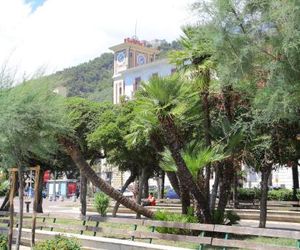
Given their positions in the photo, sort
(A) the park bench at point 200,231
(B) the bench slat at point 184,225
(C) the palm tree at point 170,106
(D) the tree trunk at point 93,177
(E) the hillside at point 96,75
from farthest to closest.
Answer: (E) the hillside at point 96,75
(D) the tree trunk at point 93,177
(C) the palm tree at point 170,106
(B) the bench slat at point 184,225
(A) the park bench at point 200,231

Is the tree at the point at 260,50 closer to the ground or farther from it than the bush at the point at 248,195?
farther from it

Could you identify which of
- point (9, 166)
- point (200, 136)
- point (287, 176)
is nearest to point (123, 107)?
point (200, 136)

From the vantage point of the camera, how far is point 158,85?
1211 centimetres

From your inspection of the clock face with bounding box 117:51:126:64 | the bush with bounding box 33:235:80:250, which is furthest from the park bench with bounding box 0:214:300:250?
the clock face with bounding box 117:51:126:64

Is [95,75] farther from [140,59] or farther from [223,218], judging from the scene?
[223,218]

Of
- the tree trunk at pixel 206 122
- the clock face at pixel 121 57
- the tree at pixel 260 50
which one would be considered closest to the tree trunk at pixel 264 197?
the tree trunk at pixel 206 122

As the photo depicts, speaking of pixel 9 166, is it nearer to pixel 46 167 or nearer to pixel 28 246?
pixel 28 246

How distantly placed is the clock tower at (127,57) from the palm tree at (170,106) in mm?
72396

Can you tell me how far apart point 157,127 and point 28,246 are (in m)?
4.84

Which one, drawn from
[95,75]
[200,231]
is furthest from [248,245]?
[95,75]

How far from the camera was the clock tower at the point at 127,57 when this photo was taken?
8619 centimetres

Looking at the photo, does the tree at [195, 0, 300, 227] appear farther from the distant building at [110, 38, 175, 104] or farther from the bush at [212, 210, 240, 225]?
the distant building at [110, 38, 175, 104]

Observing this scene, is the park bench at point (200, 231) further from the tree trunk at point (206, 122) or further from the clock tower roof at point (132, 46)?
the clock tower roof at point (132, 46)

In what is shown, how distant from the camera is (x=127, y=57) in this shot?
3398 inches
